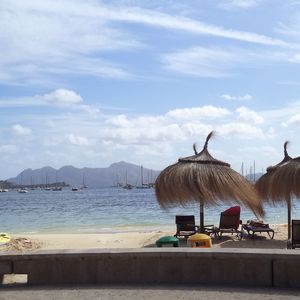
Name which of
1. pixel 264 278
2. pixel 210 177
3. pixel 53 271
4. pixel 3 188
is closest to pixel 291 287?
pixel 264 278

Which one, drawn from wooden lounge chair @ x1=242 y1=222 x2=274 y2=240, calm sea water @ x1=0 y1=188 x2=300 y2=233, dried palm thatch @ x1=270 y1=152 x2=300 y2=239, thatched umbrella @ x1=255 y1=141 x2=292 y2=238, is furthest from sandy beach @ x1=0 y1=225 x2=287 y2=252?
dried palm thatch @ x1=270 y1=152 x2=300 y2=239

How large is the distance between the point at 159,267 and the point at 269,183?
7.87m

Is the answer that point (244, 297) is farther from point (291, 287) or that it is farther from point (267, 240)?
point (267, 240)

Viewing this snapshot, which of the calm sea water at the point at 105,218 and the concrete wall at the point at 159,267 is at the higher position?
the concrete wall at the point at 159,267

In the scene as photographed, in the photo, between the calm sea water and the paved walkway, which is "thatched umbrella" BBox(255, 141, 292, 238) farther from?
the paved walkway

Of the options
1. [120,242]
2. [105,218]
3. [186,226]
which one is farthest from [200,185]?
[105,218]

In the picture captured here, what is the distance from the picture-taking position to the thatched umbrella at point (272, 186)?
12.6 meters

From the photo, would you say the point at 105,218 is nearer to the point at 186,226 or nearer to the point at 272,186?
the point at 186,226

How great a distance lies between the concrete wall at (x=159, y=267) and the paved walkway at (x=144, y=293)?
0.57ft

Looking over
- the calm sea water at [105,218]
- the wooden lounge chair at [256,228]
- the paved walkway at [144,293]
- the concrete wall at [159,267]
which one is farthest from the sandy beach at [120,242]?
the paved walkway at [144,293]

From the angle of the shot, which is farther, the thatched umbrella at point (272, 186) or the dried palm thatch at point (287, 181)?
the thatched umbrella at point (272, 186)

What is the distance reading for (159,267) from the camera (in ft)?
17.9

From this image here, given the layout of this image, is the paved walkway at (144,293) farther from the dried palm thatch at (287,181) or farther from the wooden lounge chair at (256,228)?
the wooden lounge chair at (256,228)

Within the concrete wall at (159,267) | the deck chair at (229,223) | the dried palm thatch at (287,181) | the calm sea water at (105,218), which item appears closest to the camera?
the concrete wall at (159,267)
